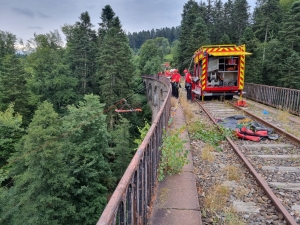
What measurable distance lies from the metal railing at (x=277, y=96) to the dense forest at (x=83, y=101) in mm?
8474

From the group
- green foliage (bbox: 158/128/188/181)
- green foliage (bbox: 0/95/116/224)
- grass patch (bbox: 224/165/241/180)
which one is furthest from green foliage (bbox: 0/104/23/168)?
grass patch (bbox: 224/165/241/180)

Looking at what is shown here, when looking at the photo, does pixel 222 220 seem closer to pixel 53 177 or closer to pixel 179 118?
pixel 179 118

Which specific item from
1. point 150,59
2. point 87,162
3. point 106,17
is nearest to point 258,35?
point 150,59

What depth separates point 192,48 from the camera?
4772cm

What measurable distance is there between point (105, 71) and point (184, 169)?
35.1m

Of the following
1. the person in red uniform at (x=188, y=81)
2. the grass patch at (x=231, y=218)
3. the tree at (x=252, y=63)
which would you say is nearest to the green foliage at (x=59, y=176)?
the person in red uniform at (x=188, y=81)

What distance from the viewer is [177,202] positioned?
340 cm

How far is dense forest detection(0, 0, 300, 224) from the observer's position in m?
15.9

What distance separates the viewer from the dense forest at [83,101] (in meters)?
15.9

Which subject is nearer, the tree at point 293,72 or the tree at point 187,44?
the tree at point 293,72

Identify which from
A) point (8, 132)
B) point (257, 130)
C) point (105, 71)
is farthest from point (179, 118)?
point (105, 71)

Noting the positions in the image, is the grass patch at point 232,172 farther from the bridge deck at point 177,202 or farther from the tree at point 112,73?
the tree at point 112,73

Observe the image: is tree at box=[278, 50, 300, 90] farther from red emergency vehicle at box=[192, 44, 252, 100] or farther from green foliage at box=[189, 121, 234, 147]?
green foliage at box=[189, 121, 234, 147]

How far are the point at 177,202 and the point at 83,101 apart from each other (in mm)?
38680
